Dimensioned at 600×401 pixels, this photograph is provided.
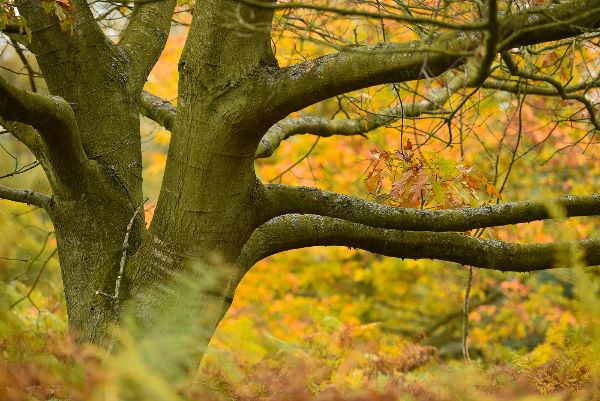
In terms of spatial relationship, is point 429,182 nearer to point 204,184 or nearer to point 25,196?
point 204,184

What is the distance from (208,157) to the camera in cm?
278

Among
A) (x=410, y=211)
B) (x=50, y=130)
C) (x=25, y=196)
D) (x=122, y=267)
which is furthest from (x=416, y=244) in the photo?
(x=25, y=196)

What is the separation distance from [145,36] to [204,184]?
106cm

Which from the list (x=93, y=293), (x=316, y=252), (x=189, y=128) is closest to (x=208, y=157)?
(x=189, y=128)

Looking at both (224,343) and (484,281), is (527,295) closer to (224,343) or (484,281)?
(484,281)

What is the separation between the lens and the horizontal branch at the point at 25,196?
3092mm

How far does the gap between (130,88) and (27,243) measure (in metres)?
4.26

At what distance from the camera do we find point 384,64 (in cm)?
246

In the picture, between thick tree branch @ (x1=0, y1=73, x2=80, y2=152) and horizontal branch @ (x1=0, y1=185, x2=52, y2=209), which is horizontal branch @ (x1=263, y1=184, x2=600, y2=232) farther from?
horizontal branch @ (x1=0, y1=185, x2=52, y2=209)

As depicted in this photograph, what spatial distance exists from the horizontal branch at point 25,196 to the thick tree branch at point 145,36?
725 millimetres

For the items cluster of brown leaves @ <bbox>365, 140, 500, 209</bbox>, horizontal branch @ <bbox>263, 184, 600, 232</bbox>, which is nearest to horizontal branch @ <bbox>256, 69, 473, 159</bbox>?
cluster of brown leaves @ <bbox>365, 140, 500, 209</bbox>

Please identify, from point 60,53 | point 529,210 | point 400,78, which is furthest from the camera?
point 60,53

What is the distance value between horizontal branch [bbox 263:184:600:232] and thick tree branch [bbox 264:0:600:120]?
1.49 ft

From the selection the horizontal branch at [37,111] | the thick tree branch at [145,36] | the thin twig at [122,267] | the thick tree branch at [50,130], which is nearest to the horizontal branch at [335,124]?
the thick tree branch at [145,36]
